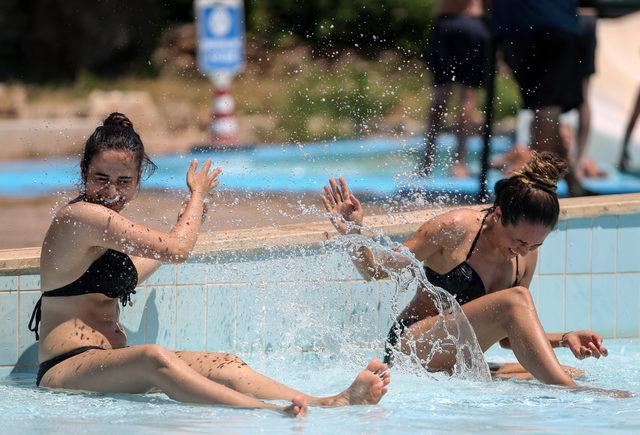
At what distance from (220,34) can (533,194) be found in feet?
27.8

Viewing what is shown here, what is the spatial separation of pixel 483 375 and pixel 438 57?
15.6 ft

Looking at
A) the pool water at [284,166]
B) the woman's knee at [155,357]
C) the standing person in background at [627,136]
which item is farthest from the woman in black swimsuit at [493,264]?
the standing person in background at [627,136]

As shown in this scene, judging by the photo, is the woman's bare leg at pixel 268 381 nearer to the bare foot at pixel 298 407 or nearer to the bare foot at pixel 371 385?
the bare foot at pixel 371 385

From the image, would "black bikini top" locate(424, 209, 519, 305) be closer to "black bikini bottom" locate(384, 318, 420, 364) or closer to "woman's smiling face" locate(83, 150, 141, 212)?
"black bikini bottom" locate(384, 318, 420, 364)

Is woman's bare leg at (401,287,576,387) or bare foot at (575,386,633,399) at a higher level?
woman's bare leg at (401,287,576,387)

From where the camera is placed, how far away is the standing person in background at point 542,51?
7.60m

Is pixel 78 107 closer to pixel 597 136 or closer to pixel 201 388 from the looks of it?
pixel 597 136

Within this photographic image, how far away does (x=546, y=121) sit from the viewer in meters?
7.46

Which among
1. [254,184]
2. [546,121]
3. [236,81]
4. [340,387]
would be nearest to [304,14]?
[236,81]

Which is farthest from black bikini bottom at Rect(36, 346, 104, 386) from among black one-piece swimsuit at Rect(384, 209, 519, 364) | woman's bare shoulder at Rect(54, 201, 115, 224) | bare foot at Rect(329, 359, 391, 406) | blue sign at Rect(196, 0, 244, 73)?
blue sign at Rect(196, 0, 244, 73)

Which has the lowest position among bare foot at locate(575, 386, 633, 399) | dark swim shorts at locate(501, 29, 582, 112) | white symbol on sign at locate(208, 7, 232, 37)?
bare foot at locate(575, 386, 633, 399)

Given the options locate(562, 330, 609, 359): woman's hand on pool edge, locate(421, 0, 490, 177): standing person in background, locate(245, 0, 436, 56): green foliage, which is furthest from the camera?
locate(245, 0, 436, 56): green foliage

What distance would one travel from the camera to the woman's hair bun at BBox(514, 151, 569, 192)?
4.26 meters

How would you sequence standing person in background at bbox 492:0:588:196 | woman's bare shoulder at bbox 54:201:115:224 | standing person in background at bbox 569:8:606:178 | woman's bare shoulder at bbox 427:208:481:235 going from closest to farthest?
1. woman's bare shoulder at bbox 54:201:115:224
2. woman's bare shoulder at bbox 427:208:481:235
3. standing person in background at bbox 492:0:588:196
4. standing person in background at bbox 569:8:606:178
